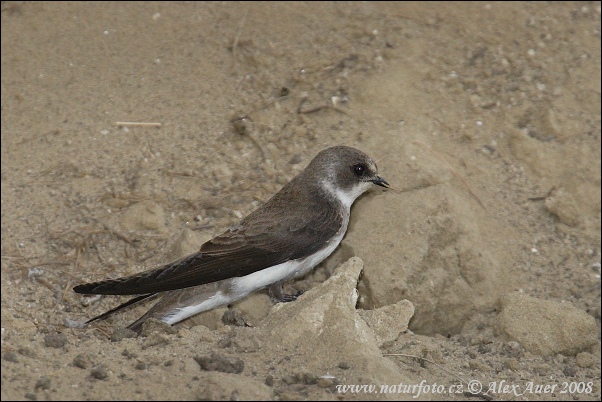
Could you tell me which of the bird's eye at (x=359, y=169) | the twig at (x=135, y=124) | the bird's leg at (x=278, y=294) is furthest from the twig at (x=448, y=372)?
the twig at (x=135, y=124)

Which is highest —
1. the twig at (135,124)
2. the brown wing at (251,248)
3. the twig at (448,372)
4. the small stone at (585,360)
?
the twig at (448,372)

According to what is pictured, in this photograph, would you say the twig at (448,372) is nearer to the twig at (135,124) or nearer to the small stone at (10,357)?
the small stone at (10,357)

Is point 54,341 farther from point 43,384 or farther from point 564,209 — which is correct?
point 564,209

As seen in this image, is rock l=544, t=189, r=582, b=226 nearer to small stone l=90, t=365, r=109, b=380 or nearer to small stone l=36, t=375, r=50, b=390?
small stone l=90, t=365, r=109, b=380

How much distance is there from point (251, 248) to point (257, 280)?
239mm

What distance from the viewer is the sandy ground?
17.8 ft

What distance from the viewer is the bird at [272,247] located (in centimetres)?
633

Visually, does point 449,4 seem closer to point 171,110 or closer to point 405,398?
point 171,110

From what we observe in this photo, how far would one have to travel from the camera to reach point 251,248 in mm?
6516

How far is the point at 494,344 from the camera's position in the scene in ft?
21.5

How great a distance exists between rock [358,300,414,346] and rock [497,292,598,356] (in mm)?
953

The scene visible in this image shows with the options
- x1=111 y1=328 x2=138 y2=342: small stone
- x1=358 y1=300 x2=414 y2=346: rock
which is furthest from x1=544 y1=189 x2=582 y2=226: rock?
x1=111 y1=328 x2=138 y2=342: small stone

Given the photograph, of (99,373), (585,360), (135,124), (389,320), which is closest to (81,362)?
(99,373)

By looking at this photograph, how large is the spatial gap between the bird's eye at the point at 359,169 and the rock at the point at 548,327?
144 cm
